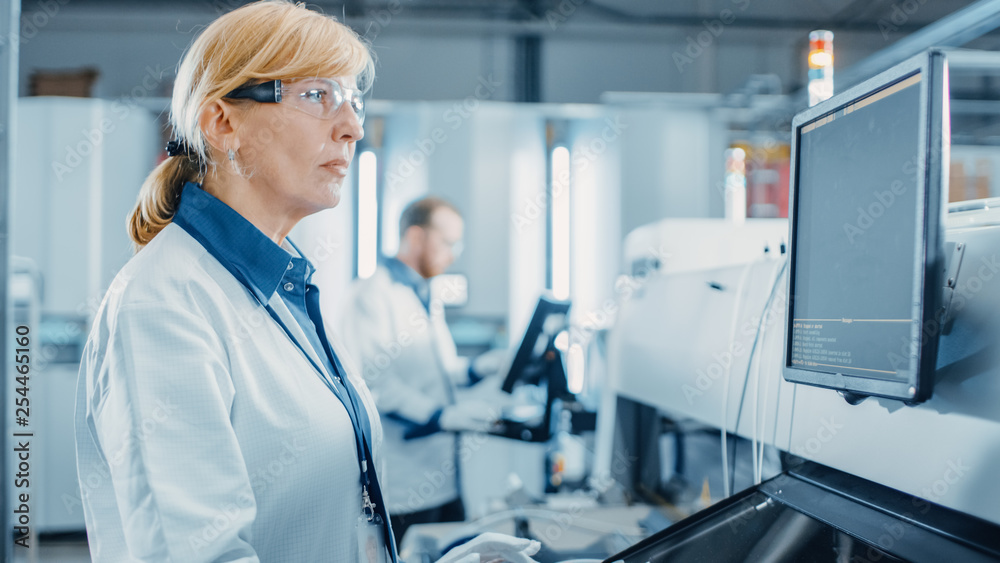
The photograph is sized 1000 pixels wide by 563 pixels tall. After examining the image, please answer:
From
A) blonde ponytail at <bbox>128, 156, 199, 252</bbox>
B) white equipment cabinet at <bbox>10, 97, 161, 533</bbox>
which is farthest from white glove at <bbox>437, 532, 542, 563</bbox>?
white equipment cabinet at <bbox>10, 97, 161, 533</bbox>

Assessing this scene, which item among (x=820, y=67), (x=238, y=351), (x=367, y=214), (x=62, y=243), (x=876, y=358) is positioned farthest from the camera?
(x=367, y=214)

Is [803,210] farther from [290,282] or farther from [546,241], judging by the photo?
[546,241]

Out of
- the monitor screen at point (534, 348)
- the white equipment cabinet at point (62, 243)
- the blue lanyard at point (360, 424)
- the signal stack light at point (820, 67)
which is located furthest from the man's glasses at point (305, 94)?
the white equipment cabinet at point (62, 243)

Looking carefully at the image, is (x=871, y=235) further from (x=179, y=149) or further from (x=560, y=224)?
(x=560, y=224)

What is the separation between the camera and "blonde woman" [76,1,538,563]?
76 centimetres

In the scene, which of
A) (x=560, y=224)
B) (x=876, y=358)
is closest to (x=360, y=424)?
(x=876, y=358)

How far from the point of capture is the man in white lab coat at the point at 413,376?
2.67 m

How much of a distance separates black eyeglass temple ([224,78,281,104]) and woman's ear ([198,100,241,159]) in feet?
0.07

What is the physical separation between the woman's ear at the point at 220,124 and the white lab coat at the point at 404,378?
1742mm

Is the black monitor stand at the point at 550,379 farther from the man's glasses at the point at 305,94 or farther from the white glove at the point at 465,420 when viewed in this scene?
the man's glasses at the point at 305,94

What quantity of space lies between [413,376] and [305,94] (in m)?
1.91

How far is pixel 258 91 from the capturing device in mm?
966

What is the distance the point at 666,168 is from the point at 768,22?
1862 mm

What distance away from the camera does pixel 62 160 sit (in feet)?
12.5
